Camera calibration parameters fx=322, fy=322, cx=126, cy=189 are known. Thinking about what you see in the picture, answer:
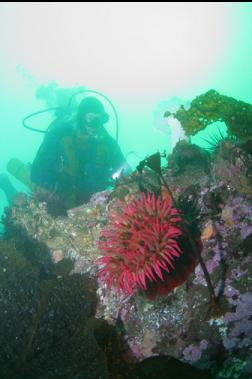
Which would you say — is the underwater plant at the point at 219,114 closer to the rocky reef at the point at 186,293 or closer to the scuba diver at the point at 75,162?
the rocky reef at the point at 186,293

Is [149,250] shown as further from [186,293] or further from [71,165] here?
[71,165]

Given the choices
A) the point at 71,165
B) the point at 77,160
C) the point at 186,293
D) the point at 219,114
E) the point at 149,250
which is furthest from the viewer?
the point at 77,160

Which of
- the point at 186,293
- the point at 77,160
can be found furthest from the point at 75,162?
the point at 186,293

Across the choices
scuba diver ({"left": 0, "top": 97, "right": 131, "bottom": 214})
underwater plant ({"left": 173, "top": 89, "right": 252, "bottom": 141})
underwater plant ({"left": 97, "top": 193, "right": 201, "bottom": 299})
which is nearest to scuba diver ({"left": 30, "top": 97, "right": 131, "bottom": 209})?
scuba diver ({"left": 0, "top": 97, "right": 131, "bottom": 214})

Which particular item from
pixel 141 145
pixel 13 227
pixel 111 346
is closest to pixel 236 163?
pixel 111 346

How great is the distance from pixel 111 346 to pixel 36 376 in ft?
3.92

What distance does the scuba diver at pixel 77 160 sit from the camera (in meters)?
8.81

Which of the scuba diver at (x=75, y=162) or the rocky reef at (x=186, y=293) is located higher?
the scuba diver at (x=75, y=162)

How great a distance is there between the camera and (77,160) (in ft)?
29.5

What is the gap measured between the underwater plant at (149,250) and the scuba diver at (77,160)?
4.81 meters

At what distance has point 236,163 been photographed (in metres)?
4.76

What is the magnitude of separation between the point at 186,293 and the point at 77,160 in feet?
18.7

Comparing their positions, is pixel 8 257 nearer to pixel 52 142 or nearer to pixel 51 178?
pixel 51 178

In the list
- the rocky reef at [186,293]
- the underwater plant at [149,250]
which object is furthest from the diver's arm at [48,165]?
the underwater plant at [149,250]
